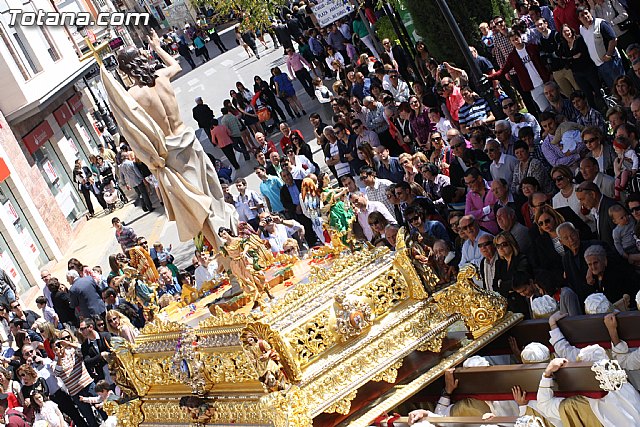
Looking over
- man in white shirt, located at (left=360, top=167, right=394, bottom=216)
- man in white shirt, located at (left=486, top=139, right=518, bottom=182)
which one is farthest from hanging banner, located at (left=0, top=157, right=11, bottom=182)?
man in white shirt, located at (left=486, top=139, right=518, bottom=182)

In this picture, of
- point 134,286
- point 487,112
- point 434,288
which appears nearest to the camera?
point 434,288

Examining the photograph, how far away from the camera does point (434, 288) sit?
29.9ft

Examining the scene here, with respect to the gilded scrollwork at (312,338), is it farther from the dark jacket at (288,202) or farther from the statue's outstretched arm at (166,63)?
the dark jacket at (288,202)

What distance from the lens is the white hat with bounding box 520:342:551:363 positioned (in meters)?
7.86

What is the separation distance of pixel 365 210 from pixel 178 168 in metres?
3.15

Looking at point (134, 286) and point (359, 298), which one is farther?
point (134, 286)

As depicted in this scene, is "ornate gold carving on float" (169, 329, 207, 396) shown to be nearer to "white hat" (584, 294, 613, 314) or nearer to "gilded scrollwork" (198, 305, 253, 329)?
"gilded scrollwork" (198, 305, 253, 329)

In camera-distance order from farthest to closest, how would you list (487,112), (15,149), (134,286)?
(15,149) < (487,112) < (134,286)

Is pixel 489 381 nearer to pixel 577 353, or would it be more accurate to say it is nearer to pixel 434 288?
pixel 577 353

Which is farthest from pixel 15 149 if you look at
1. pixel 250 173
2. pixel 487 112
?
pixel 487 112

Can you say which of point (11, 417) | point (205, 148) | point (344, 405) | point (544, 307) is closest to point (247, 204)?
point (11, 417)

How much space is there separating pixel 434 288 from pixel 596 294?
1.54m

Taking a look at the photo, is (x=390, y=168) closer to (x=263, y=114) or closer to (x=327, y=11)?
(x=327, y=11)

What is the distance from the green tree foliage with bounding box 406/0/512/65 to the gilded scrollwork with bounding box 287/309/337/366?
1188 centimetres
